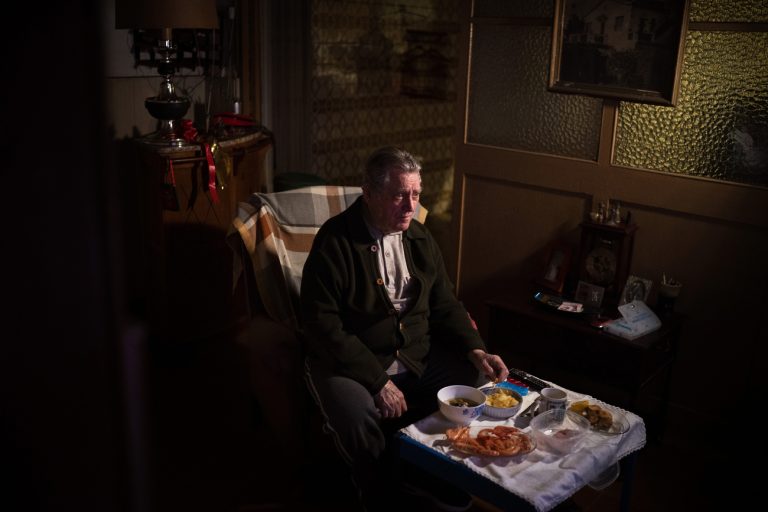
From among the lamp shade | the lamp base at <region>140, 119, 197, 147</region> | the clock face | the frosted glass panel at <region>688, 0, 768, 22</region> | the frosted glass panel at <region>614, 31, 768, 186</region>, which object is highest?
the frosted glass panel at <region>688, 0, 768, 22</region>

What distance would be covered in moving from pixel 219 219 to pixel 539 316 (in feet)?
4.86

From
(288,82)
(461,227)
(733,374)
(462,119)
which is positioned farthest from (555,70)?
(288,82)

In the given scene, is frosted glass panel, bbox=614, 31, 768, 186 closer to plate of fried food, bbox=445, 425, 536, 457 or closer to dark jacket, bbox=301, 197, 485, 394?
dark jacket, bbox=301, 197, 485, 394

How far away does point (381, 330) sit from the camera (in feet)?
8.23

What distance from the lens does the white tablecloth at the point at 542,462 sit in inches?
76.5

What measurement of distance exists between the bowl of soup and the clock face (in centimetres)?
106

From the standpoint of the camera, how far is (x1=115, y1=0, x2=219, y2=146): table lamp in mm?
3105

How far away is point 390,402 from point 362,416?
10 centimetres

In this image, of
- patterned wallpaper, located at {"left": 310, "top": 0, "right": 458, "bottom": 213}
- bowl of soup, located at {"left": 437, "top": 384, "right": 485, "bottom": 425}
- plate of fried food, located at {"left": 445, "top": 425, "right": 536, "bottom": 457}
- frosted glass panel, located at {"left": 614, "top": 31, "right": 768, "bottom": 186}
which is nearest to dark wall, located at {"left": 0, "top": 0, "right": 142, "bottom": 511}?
plate of fried food, located at {"left": 445, "top": 425, "right": 536, "bottom": 457}

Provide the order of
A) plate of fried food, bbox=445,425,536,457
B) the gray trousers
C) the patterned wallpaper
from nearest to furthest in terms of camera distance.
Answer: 1. plate of fried food, bbox=445,425,536,457
2. the gray trousers
3. the patterned wallpaper

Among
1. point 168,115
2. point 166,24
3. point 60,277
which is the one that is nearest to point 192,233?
point 168,115

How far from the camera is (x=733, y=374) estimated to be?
118 inches

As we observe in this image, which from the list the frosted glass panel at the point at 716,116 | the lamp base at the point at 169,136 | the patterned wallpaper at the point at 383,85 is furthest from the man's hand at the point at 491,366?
the patterned wallpaper at the point at 383,85

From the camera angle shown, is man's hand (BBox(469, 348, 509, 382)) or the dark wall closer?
the dark wall
